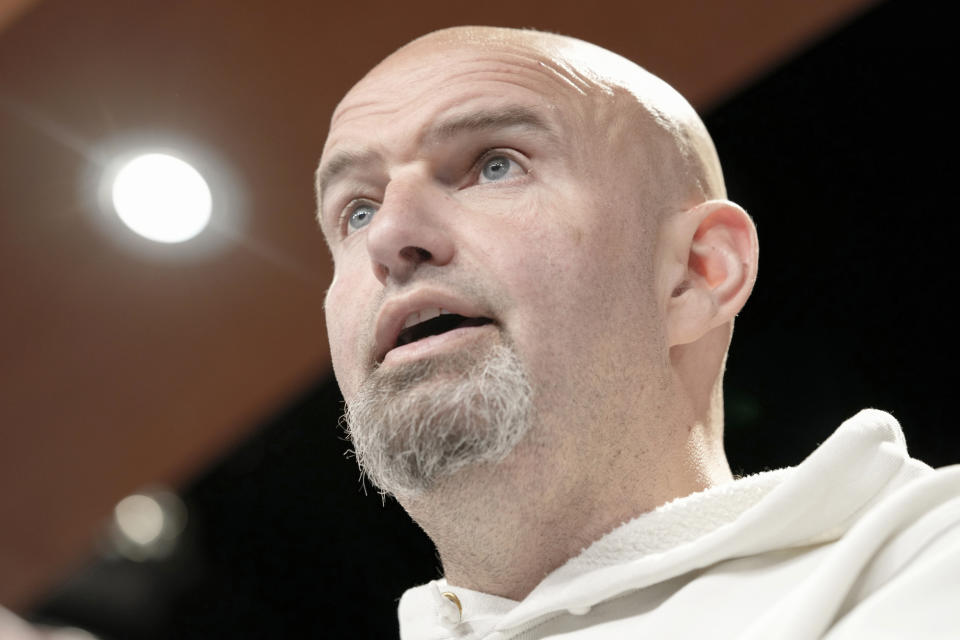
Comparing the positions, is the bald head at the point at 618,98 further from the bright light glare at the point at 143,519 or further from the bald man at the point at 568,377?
the bright light glare at the point at 143,519

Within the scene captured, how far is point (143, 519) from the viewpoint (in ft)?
8.16

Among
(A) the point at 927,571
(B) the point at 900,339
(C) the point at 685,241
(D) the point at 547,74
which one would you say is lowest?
(A) the point at 927,571

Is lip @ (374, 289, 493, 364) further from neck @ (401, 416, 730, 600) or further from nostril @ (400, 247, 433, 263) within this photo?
neck @ (401, 416, 730, 600)

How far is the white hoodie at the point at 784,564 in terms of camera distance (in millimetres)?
837

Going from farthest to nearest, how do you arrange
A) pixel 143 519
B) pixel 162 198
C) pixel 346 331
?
pixel 143 519, pixel 162 198, pixel 346 331

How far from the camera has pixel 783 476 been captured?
1.08 m

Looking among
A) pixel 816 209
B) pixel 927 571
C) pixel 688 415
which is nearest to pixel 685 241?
pixel 688 415

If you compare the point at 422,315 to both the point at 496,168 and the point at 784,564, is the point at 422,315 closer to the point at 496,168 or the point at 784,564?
the point at 496,168

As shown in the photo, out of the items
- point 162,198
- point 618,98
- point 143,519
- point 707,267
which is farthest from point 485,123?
point 143,519

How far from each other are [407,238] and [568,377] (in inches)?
8.2

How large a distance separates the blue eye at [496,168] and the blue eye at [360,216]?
0.55 feet

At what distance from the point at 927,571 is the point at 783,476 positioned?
255 millimetres

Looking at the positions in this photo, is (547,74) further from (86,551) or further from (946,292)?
(86,551)

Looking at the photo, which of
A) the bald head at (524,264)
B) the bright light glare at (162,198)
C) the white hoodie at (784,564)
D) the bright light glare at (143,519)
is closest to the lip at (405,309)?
the bald head at (524,264)
